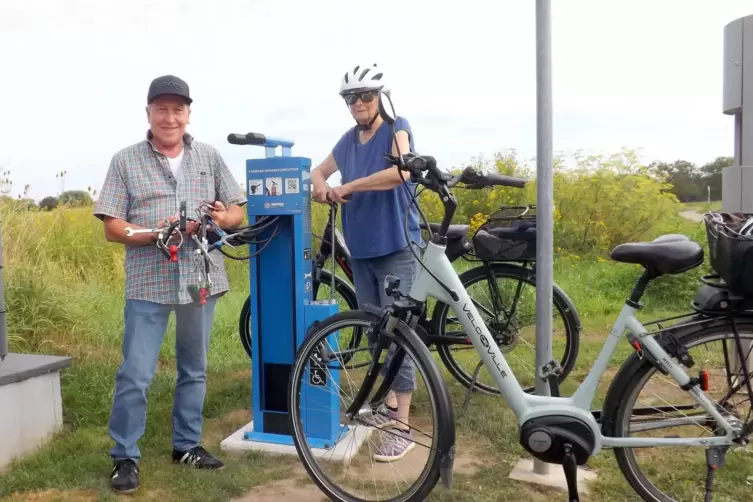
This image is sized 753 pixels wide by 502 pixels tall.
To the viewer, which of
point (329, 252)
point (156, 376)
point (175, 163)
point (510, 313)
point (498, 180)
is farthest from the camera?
point (156, 376)

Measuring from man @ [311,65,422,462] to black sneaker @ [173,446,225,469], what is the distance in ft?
2.62

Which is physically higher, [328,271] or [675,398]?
[328,271]

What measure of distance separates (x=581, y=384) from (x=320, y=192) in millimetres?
1525

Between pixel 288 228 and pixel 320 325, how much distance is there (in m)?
0.72

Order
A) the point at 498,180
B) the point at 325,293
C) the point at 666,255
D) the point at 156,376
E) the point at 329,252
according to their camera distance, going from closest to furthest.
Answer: the point at 666,255 → the point at 498,180 → the point at 329,252 → the point at 156,376 → the point at 325,293

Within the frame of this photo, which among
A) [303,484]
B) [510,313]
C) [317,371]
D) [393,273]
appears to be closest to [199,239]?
[317,371]

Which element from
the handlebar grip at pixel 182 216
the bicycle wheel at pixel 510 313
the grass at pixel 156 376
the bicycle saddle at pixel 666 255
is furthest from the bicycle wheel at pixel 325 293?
the bicycle saddle at pixel 666 255

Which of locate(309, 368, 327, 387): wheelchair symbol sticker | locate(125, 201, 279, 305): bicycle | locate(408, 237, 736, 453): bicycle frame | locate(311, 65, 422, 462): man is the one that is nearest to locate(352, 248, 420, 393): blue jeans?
locate(311, 65, 422, 462): man

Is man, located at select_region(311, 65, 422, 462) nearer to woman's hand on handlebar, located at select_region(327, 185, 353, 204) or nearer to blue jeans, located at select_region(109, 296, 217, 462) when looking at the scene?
woman's hand on handlebar, located at select_region(327, 185, 353, 204)

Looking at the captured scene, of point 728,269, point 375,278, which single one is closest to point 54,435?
point 375,278

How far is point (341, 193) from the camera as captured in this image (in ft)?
10.3

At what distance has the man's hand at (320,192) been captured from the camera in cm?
322

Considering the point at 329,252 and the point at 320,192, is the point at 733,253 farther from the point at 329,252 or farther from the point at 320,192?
the point at 329,252

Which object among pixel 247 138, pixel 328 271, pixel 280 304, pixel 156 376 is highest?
pixel 247 138
